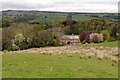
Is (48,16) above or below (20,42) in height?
above

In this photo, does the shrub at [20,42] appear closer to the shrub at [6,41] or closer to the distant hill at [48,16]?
the shrub at [6,41]

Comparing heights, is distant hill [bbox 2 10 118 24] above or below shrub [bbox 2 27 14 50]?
above

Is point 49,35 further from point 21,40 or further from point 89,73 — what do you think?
point 89,73

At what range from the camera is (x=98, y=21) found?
82062 millimetres

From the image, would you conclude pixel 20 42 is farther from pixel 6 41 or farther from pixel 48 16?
pixel 48 16

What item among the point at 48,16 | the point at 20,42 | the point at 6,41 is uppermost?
the point at 48,16

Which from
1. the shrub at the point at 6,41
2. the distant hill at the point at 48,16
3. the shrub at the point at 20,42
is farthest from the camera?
the distant hill at the point at 48,16

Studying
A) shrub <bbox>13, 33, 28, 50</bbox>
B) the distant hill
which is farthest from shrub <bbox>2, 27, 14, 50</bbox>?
the distant hill

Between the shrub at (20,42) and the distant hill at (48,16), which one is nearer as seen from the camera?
the shrub at (20,42)

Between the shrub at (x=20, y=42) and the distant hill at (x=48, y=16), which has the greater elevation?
the distant hill at (x=48, y=16)

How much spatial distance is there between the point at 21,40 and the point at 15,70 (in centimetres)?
3484

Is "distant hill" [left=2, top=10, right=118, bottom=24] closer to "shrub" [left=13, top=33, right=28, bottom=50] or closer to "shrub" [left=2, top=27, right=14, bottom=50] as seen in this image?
"shrub" [left=2, top=27, right=14, bottom=50]

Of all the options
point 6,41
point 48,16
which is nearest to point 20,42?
point 6,41

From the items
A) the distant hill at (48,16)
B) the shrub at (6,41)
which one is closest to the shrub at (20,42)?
the shrub at (6,41)
